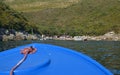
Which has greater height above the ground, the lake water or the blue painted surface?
the blue painted surface

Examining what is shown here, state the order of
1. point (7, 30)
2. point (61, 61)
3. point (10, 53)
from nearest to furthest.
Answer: point (61, 61) → point (10, 53) → point (7, 30)

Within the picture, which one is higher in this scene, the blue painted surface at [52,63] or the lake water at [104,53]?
the blue painted surface at [52,63]

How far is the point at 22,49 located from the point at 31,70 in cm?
113

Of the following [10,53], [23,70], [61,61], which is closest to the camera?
[23,70]

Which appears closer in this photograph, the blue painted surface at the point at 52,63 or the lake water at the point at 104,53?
the blue painted surface at the point at 52,63

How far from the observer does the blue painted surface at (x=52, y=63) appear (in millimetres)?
8281

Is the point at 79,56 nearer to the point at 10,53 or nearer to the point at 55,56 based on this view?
the point at 55,56

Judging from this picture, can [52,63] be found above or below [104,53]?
above

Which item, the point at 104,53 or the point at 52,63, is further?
the point at 104,53

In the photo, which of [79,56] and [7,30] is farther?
[7,30]

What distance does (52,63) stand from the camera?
8.56 metres

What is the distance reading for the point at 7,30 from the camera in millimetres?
185750

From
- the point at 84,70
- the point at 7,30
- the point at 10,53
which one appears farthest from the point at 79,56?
the point at 7,30

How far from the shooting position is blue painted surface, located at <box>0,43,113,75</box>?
8.28 metres
